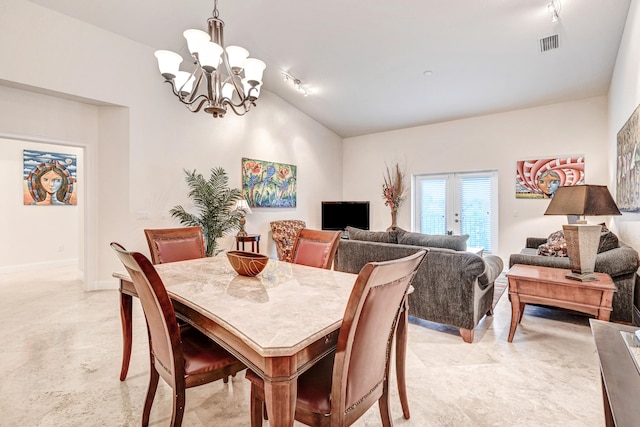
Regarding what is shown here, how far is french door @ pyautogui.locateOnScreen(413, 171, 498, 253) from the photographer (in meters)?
5.53

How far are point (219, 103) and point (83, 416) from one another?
2352 millimetres

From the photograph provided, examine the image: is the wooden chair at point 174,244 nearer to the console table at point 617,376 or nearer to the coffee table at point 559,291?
the console table at point 617,376

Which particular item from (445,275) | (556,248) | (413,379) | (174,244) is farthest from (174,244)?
(556,248)

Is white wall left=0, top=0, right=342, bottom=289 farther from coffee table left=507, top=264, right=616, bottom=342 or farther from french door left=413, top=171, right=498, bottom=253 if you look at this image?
coffee table left=507, top=264, right=616, bottom=342

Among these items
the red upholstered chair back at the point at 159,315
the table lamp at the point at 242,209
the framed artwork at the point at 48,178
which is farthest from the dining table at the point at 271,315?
the framed artwork at the point at 48,178

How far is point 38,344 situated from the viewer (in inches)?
101

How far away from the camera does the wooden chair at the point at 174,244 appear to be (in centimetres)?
235

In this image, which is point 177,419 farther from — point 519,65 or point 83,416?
point 519,65

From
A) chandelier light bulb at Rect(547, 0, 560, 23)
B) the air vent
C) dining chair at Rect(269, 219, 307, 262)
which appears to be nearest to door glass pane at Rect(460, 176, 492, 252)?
the air vent

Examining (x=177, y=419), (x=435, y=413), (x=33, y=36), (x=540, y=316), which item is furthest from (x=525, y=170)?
(x=33, y=36)

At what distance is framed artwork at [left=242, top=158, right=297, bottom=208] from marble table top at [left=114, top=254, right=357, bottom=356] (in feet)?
11.5

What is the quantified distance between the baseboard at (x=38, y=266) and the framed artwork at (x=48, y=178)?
3.53 ft

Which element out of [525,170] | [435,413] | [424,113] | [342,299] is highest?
[424,113]

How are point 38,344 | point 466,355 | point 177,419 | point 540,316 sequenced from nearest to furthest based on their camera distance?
1. point 177,419
2. point 466,355
3. point 38,344
4. point 540,316
